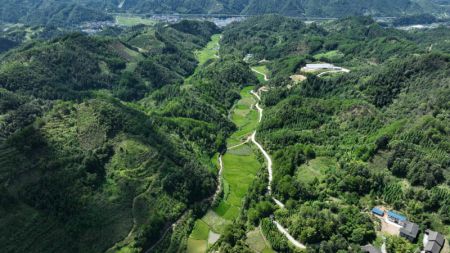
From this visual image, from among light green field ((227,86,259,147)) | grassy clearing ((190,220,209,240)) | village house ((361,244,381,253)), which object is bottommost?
light green field ((227,86,259,147))

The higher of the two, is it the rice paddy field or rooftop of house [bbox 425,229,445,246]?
rooftop of house [bbox 425,229,445,246]

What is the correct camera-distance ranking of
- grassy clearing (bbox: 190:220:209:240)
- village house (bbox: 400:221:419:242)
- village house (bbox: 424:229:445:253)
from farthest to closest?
grassy clearing (bbox: 190:220:209:240) < village house (bbox: 400:221:419:242) < village house (bbox: 424:229:445:253)

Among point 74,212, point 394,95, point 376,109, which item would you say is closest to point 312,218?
point 74,212

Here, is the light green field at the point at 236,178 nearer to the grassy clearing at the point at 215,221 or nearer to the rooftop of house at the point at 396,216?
the grassy clearing at the point at 215,221

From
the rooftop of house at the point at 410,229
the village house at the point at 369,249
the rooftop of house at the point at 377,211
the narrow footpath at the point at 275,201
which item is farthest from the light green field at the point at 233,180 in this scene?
the rooftop of house at the point at 410,229

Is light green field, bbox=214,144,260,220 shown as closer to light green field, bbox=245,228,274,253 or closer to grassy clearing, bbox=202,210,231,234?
grassy clearing, bbox=202,210,231,234

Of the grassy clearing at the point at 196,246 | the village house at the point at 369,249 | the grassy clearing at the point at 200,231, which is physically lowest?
the grassy clearing at the point at 196,246

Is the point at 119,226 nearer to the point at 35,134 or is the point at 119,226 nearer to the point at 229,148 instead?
the point at 35,134

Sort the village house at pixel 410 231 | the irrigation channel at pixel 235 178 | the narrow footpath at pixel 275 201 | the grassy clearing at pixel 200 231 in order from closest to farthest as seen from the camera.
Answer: the village house at pixel 410 231
the narrow footpath at pixel 275 201
the irrigation channel at pixel 235 178
the grassy clearing at pixel 200 231

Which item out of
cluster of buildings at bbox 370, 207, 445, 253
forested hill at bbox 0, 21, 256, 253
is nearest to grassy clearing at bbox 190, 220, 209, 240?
forested hill at bbox 0, 21, 256, 253
